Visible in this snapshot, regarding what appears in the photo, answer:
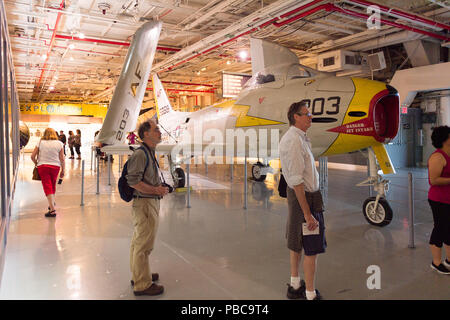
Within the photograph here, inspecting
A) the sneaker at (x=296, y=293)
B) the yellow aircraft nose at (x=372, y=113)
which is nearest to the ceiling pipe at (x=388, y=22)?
the yellow aircraft nose at (x=372, y=113)

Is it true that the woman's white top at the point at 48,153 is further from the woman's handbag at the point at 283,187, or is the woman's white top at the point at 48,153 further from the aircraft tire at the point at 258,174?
the aircraft tire at the point at 258,174

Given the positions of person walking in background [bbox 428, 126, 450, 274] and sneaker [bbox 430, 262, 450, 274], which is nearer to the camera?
person walking in background [bbox 428, 126, 450, 274]

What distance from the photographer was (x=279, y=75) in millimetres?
5797

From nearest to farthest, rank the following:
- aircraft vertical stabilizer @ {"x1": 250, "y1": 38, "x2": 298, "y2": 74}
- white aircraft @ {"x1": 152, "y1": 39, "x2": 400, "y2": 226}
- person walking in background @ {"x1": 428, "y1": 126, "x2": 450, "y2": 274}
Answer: person walking in background @ {"x1": 428, "y1": 126, "x2": 450, "y2": 274}
white aircraft @ {"x1": 152, "y1": 39, "x2": 400, "y2": 226}
aircraft vertical stabilizer @ {"x1": 250, "y1": 38, "x2": 298, "y2": 74}

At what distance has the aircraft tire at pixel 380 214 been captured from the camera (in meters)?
4.83

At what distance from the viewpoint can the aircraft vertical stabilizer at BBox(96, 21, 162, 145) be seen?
498cm

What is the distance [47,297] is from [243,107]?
447cm

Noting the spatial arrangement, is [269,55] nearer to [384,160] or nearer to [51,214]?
[384,160]

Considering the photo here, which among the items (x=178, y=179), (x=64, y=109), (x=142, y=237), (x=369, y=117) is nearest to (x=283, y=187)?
(x=142, y=237)

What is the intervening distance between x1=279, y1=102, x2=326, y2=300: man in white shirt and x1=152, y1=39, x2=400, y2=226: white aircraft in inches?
84.9

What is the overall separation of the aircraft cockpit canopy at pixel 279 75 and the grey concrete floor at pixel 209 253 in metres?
2.44

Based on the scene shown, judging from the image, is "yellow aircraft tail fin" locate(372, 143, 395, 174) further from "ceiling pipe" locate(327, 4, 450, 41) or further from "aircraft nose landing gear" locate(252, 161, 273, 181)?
"aircraft nose landing gear" locate(252, 161, 273, 181)

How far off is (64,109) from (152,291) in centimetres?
3282

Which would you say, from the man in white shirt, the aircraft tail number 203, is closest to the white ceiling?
the aircraft tail number 203
